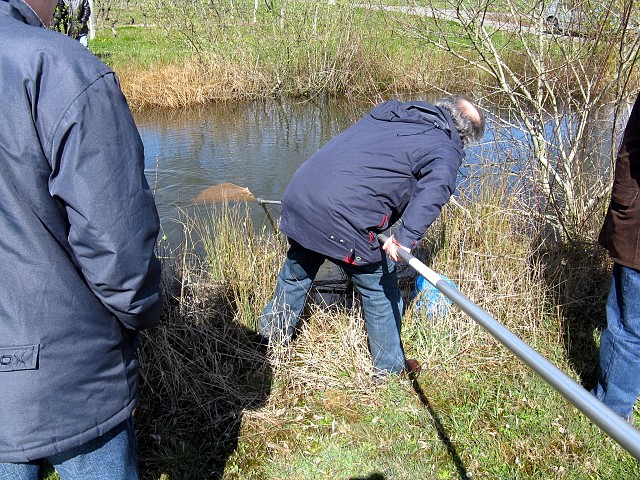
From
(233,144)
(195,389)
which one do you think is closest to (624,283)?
(195,389)

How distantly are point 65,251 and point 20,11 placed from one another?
54 cm

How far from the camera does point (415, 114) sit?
296 cm

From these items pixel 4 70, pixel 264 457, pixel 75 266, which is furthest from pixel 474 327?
pixel 4 70

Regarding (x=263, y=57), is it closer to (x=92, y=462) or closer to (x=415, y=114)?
(x=415, y=114)

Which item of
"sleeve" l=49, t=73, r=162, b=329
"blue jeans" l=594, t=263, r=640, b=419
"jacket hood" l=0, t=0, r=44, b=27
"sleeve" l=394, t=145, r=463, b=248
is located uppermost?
"jacket hood" l=0, t=0, r=44, b=27

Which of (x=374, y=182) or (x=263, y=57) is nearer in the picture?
(x=374, y=182)

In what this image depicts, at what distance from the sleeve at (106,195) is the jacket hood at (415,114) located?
5.88 feet

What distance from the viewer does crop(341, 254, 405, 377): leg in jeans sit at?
3.09 m

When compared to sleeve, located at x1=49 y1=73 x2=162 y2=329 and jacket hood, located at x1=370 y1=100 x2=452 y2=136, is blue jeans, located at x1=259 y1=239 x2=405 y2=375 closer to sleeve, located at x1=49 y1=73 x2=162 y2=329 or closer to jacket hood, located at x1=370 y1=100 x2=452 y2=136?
jacket hood, located at x1=370 y1=100 x2=452 y2=136

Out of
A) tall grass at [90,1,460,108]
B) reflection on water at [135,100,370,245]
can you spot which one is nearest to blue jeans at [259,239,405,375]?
reflection on water at [135,100,370,245]

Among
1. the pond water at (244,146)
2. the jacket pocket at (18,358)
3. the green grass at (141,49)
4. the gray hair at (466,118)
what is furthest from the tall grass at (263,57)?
the jacket pocket at (18,358)

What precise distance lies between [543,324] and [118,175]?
113 inches

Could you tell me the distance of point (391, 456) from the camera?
2.71 m

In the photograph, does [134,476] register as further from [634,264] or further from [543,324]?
[543,324]
